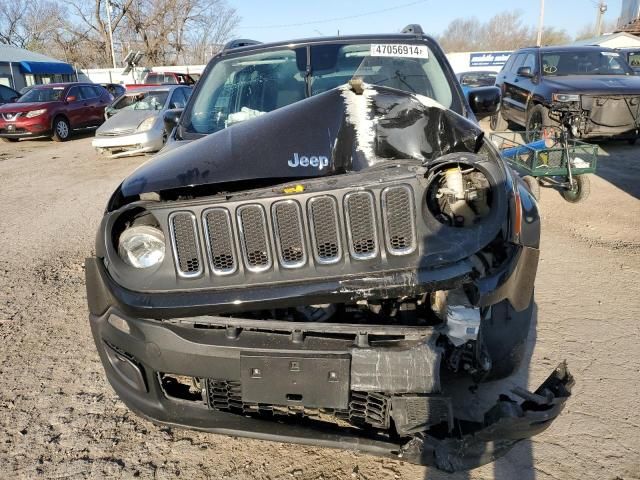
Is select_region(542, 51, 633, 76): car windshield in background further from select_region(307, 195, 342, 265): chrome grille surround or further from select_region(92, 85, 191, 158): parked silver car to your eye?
select_region(307, 195, 342, 265): chrome grille surround

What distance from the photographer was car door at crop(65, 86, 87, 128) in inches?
631

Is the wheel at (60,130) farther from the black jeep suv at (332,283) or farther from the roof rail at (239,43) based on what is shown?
the black jeep suv at (332,283)

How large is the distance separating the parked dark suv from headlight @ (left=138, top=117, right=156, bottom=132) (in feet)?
26.4

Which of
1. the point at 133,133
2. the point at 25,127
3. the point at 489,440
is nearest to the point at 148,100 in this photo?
the point at 133,133

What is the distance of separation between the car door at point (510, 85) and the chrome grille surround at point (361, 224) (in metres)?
10.3

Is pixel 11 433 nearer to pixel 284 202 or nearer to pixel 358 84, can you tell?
pixel 284 202

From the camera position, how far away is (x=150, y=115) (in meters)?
11.8

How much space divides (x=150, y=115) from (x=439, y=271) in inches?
443

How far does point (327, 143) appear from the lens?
217cm

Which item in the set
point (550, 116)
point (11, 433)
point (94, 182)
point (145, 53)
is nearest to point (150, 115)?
point (94, 182)

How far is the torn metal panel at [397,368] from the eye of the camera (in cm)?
192

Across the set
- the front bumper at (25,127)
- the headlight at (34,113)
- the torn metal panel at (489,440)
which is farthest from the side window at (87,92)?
the torn metal panel at (489,440)

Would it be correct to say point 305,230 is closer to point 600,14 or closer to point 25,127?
point 25,127

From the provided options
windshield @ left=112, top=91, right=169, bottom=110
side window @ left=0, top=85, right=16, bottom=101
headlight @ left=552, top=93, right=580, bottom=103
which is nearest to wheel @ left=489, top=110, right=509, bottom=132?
headlight @ left=552, top=93, right=580, bottom=103
